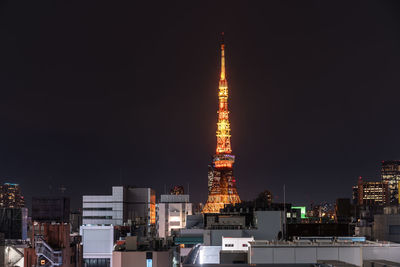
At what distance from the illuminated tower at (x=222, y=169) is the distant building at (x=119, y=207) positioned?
54.8ft

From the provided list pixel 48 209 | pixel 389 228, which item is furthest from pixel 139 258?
pixel 48 209

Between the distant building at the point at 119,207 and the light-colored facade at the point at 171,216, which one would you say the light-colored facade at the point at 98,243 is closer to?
the distant building at the point at 119,207

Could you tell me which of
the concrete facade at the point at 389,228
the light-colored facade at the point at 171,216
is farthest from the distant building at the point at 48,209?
the concrete facade at the point at 389,228

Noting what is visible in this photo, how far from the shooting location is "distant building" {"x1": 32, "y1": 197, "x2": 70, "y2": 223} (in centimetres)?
16995

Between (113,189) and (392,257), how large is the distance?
115m

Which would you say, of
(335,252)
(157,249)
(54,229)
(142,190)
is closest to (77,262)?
(54,229)

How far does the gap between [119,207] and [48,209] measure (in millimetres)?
43442

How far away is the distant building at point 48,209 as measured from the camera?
6691 inches

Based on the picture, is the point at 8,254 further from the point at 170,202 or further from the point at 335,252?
the point at 170,202

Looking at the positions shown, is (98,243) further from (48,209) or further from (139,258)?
(48,209)

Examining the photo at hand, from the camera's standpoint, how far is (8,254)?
4394cm

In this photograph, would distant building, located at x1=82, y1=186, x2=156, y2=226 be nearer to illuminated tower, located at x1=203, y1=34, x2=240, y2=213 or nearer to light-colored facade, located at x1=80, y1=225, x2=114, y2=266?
illuminated tower, located at x1=203, y1=34, x2=240, y2=213

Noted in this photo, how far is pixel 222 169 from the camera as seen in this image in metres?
168

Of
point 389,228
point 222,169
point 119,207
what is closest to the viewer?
point 389,228
